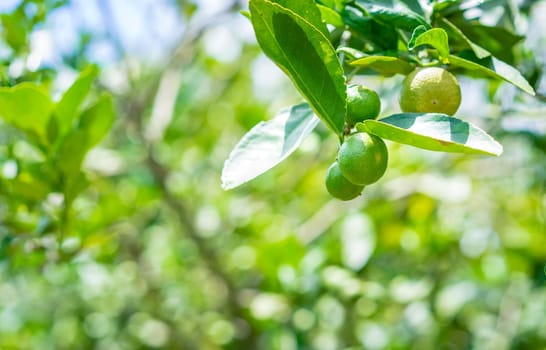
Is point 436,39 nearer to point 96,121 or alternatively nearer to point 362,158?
point 362,158

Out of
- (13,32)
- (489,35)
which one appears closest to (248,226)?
(13,32)

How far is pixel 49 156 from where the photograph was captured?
1160 millimetres

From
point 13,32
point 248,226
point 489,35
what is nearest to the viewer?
point 489,35

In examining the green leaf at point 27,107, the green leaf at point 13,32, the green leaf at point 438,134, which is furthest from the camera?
the green leaf at point 13,32

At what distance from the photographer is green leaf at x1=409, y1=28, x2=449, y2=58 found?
26.1 inches

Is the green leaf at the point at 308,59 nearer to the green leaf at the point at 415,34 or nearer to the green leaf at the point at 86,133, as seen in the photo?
the green leaf at the point at 415,34

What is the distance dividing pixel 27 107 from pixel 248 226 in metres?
1.12

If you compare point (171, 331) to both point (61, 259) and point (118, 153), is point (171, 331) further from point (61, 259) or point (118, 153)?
point (61, 259)

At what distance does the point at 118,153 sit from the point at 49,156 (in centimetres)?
102

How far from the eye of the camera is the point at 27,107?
42.5 inches

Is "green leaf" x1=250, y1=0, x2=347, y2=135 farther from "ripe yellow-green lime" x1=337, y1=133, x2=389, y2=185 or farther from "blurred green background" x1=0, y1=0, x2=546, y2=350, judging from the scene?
"blurred green background" x1=0, y1=0, x2=546, y2=350

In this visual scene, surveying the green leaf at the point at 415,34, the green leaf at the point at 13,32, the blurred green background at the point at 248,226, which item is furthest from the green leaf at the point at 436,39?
the green leaf at the point at 13,32

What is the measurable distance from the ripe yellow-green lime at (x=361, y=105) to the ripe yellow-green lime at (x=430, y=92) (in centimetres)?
4

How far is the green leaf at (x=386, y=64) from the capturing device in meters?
0.70
